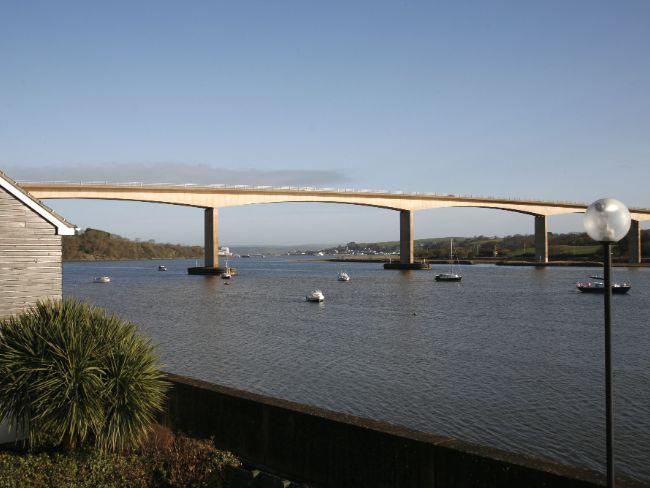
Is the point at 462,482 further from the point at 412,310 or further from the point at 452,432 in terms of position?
the point at 412,310

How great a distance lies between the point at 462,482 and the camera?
8289 mm

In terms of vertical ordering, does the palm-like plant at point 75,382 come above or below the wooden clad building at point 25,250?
below

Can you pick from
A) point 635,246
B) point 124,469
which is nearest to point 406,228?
point 635,246

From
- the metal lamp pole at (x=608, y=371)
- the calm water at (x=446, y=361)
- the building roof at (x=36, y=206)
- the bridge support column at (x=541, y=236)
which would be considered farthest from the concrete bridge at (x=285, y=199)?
the metal lamp pole at (x=608, y=371)

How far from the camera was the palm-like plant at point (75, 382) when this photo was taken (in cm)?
984

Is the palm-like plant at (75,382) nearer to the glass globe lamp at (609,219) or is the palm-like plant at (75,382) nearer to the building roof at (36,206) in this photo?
the building roof at (36,206)

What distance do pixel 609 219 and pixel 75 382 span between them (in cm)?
817

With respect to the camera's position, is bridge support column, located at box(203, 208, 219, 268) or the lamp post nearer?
the lamp post

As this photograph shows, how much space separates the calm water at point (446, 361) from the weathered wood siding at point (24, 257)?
10071 mm

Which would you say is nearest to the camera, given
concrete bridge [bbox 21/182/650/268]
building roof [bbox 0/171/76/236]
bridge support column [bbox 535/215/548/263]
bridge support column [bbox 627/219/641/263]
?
building roof [bbox 0/171/76/236]

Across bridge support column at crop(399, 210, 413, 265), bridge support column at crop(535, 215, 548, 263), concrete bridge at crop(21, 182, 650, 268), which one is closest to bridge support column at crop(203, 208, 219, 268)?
concrete bridge at crop(21, 182, 650, 268)

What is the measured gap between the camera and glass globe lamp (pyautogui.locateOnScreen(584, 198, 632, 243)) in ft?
21.1

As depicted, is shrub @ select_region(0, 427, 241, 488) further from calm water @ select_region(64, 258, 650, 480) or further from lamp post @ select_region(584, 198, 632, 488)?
calm water @ select_region(64, 258, 650, 480)

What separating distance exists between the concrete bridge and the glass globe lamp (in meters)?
84.2
